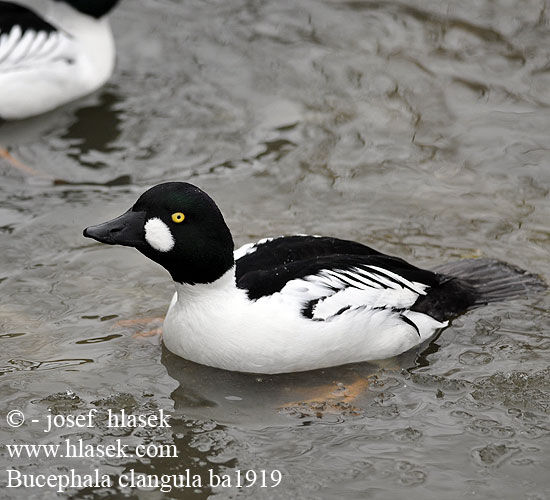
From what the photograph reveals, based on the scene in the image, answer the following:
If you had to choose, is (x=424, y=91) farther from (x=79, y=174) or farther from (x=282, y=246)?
(x=282, y=246)

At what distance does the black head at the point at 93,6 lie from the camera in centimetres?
941

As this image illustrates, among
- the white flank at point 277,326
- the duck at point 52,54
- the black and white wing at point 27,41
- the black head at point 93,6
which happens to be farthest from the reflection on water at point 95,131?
the white flank at point 277,326

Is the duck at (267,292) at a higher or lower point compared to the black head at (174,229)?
lower

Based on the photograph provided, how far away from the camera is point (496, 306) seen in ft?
21.3

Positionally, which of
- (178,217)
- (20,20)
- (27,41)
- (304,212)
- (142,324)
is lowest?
(142,324)

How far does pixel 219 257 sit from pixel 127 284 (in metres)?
1.42

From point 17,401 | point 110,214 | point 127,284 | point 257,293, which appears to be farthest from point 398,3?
point 17,401

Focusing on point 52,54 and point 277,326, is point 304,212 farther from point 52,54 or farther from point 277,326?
point 52,54
